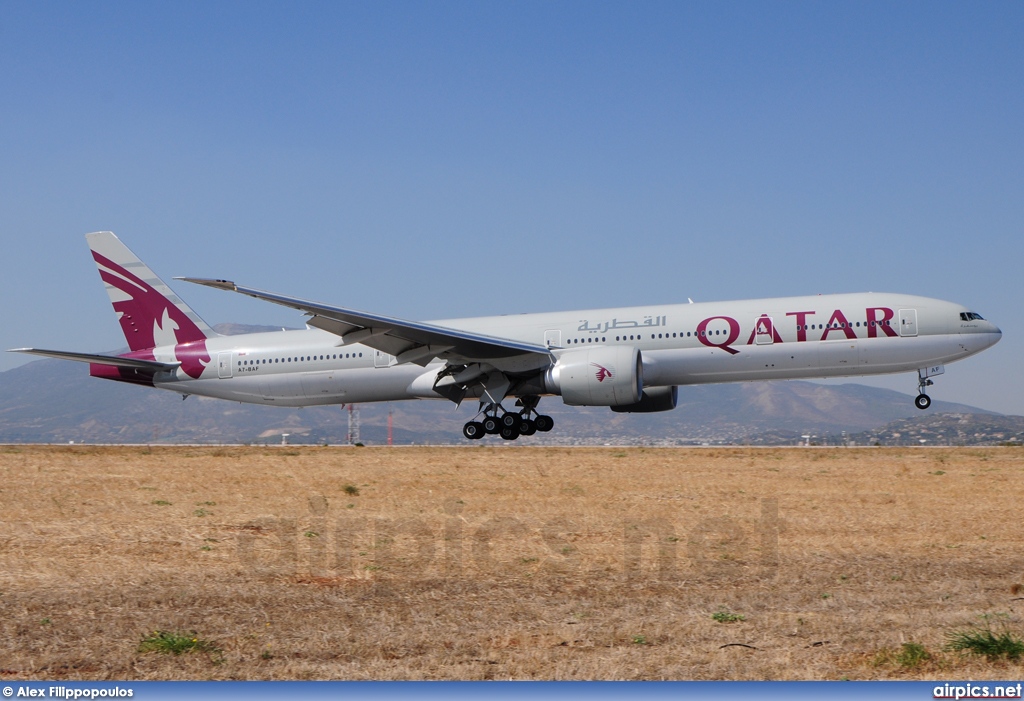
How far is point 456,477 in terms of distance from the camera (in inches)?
1097

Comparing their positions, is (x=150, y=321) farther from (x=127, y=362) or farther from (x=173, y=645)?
(x=173, y=645)

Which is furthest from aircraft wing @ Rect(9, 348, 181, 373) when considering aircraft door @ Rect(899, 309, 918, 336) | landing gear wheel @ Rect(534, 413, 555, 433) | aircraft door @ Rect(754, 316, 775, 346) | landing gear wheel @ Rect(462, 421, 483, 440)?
aircraft door @ Rect(899, 309, 918, 336)

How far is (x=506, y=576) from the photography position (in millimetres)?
13773

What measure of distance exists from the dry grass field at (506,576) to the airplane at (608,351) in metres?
4.39

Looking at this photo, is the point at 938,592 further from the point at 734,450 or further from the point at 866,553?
the point at 734,450

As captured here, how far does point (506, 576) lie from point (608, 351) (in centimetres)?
1640

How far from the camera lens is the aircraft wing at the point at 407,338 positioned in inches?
1115

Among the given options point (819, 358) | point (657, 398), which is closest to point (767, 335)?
point (819, 358)

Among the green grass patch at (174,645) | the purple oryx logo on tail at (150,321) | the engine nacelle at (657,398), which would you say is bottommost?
the green grass patch at (174,645)

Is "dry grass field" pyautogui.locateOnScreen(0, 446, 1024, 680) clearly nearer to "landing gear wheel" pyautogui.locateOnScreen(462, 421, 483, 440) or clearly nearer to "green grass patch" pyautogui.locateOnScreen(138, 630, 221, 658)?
"green grass patch" pyautogui.locateOnScreen(138, 630, 221, 658)

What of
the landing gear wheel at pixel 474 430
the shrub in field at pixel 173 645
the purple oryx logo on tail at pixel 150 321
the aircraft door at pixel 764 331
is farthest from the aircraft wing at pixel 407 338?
the shrub in field at pixel 173 645

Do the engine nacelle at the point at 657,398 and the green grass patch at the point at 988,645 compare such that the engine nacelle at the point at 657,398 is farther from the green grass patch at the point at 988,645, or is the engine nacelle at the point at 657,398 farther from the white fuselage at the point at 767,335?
the green grass patch at the point at 988,645

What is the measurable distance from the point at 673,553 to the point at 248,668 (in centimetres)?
800

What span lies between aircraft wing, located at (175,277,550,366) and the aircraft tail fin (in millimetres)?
10554
